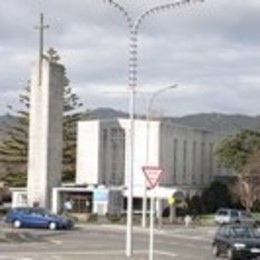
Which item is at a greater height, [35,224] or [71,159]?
[71,159]

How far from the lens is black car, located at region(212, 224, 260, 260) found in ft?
116

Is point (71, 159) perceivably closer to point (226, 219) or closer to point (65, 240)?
point (226, 219)

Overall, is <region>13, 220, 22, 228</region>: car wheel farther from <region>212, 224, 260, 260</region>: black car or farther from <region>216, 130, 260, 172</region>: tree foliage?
<region>216, 130, 260, 172</region>: tree foliage

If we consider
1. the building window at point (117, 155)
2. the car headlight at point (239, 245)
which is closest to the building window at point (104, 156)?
the building window at point (117, 155)

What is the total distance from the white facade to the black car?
2320 inches

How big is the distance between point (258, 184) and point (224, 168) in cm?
1701

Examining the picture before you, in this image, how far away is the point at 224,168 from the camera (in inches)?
4547

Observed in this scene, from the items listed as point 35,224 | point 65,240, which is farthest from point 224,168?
point 65,240

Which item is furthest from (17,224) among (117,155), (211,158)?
(211,158)

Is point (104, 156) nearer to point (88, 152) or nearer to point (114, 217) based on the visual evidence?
point (88, 152)

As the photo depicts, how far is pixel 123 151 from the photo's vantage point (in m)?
105

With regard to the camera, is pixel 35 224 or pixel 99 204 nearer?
pixel 35 224

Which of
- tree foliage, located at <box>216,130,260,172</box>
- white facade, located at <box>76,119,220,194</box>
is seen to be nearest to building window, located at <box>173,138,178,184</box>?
white facade, located at <box>76,119,220,194</box>

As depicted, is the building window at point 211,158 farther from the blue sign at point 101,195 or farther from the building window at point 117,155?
the blue sign at point 101,195
